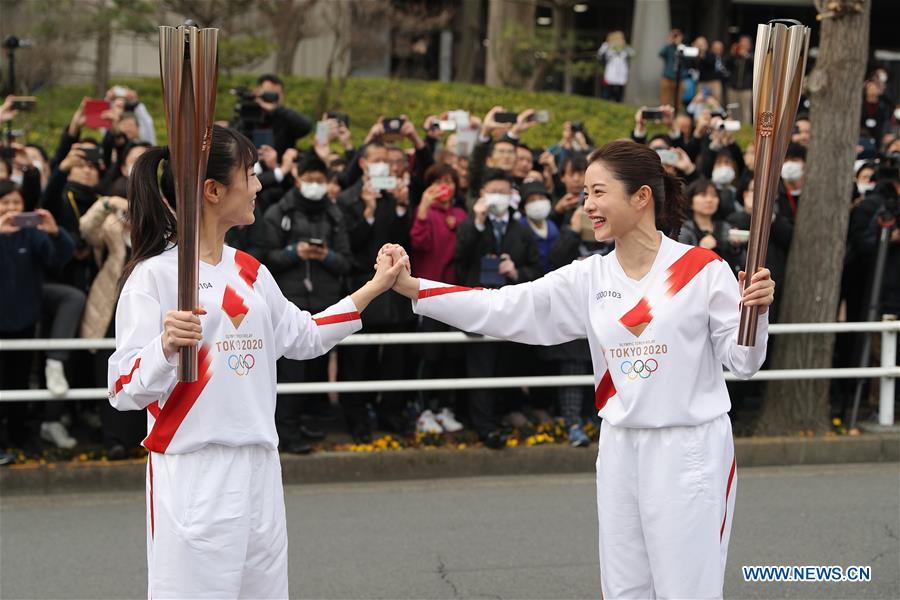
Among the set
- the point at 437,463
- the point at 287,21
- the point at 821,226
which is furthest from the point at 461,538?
the point at 287,21

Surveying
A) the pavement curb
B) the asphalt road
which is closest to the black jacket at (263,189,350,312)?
the pavement curb

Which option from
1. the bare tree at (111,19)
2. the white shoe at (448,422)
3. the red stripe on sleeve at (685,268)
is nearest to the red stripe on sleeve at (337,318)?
the red stripe on sleeve at (685,268)

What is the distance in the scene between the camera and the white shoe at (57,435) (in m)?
6.64

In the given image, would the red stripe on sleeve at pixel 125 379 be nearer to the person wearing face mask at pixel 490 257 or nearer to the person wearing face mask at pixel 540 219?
the person wearing face mask at pixel 490 257

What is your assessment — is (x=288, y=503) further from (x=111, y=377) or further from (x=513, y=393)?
(x=111, y=377)

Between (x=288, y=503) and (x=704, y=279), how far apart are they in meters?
3.50

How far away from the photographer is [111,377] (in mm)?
2996

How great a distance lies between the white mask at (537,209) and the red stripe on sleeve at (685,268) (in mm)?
3839

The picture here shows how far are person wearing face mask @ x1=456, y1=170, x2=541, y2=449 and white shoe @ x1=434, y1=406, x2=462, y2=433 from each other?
5.5 inches

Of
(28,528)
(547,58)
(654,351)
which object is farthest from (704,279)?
(547,58)

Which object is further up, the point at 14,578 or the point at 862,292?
the point at 862,292

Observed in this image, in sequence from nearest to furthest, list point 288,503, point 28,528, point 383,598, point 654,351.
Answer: point 654,351 < point 383,598 < point 28,528 < point 288,503

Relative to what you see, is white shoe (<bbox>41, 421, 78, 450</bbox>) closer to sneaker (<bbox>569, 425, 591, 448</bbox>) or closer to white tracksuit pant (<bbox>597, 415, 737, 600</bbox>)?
sneaker (<bbox>569, 425, 591, 448</bbox>)

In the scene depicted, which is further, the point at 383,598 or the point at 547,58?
the point at 547,58
